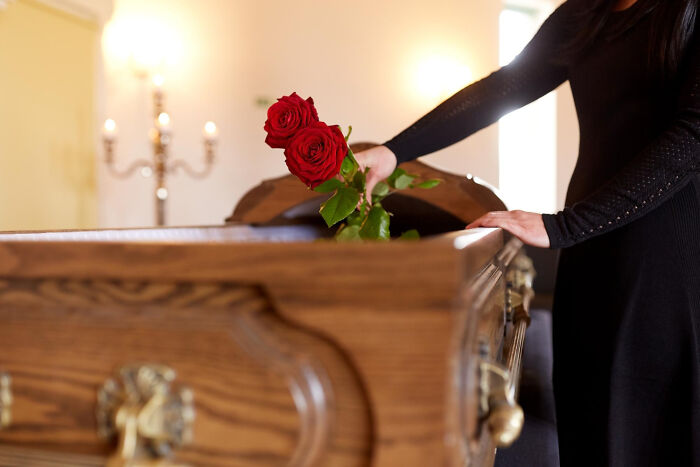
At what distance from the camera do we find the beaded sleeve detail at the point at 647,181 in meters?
1.13

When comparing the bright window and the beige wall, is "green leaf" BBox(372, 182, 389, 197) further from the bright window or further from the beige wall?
the bright window

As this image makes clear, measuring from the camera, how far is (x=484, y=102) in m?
1.55

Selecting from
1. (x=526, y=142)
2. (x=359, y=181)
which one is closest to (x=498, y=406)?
(x=359, y=181)

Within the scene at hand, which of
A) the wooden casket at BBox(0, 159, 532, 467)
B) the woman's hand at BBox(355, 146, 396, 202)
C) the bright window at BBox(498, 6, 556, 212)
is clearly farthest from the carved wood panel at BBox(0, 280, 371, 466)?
the bright window at BBox(498, 6, 556, 212)

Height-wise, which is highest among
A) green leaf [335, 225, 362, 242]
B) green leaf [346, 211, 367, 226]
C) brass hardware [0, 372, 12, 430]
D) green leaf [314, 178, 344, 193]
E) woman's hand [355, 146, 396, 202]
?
woman's hand [355, 146, 396, 202]

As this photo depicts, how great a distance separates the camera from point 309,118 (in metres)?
1.00

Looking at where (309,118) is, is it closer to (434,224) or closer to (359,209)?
(359,209)

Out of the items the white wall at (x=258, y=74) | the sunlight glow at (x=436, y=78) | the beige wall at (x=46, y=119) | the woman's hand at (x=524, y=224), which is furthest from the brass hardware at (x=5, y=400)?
the sunlight glow at (x=436, y=78)

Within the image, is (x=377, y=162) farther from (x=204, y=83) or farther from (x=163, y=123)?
(x=204, y=83)

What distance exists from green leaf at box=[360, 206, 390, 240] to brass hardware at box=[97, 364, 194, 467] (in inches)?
23.0

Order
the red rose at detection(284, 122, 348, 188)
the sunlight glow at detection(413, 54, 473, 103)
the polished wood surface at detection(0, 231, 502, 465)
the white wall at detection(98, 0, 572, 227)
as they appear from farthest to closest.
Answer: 1. the sunlight glow at detection(413, 54, 473, 103)
2. the white wall at detection(98, 0, 572, 227)
3. the red rose at detection(284, 122, 348, 188)
4. the polished wood surface at detection(0, 231, 502, 465)

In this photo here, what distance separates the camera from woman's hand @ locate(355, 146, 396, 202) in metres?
1.42

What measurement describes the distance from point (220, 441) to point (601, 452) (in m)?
0.90

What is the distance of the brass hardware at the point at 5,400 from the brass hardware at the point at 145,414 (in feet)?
0.35
